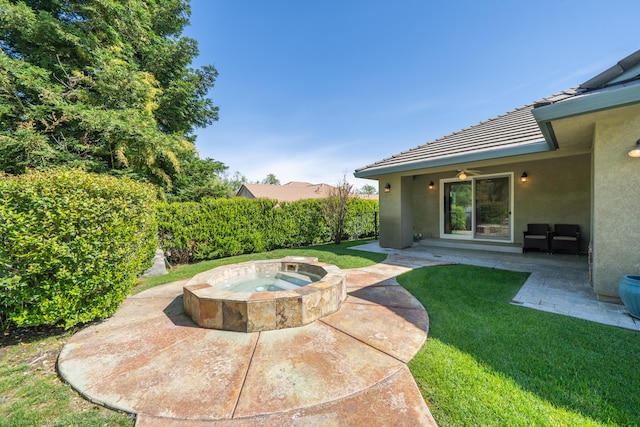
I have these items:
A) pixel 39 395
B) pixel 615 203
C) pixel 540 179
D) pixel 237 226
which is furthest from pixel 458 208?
pixel 39 395

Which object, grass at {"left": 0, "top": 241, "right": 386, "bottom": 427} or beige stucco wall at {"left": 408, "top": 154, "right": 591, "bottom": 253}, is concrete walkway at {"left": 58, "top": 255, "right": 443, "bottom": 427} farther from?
beige stucco wall at {"left": 408, "top": 154, "right": 591, "bottom": 253}

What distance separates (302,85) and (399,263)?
10889 millimetres

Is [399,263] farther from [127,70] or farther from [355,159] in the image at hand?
[355,159]

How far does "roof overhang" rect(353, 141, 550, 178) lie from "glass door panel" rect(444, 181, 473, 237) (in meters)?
3.34

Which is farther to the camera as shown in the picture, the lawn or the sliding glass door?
the sliding glass door

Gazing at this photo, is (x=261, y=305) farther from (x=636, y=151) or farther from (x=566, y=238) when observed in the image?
(x=566, y=238)

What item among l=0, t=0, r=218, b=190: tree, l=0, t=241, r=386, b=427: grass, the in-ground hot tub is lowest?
l=0, t=241, r=386, b=427: grass

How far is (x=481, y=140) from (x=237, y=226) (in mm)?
8846

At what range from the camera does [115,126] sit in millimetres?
8906

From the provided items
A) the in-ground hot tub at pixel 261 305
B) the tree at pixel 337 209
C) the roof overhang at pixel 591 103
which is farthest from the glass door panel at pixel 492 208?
the in-ground hot tub at pixel 261 305

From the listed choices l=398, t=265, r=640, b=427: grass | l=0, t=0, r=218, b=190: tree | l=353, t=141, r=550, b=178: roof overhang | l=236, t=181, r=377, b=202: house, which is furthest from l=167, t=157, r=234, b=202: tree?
l=236, t=181, r=377, b=202: house

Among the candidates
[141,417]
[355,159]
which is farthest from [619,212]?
[355,159]

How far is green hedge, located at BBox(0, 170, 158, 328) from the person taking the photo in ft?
9.64

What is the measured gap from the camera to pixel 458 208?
10164mm
